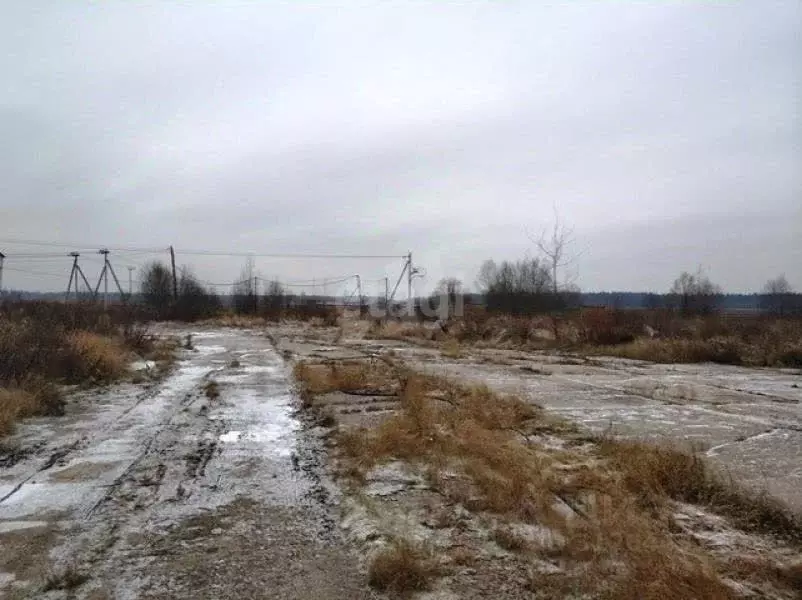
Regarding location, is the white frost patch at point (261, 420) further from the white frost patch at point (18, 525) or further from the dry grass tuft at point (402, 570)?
the dry grass tuft at point (402, 570)

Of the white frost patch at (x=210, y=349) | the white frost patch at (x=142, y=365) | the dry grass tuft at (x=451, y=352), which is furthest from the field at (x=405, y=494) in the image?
the white frost patch at (x=210, y=349)

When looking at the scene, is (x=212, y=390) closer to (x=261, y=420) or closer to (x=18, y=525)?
(x=261, y=420)

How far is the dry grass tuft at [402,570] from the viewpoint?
14.4ft

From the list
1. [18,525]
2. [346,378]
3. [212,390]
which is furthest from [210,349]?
[18,525]

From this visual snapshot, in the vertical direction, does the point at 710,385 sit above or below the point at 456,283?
below

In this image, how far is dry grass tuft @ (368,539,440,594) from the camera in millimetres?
4379

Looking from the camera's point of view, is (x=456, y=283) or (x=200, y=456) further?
(x=456, y=283)

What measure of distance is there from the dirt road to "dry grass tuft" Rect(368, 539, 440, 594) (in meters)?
0.12

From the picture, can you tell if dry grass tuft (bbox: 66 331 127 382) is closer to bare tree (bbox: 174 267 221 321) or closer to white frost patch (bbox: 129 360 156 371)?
white frost patch (bbox: 129 360 156 371)

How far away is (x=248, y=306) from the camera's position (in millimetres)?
65625

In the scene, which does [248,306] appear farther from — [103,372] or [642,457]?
[642,457]

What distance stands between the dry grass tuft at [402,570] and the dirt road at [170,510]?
12 cm

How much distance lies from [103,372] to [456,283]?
3984 cm

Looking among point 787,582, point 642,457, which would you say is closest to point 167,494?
point 642,457
